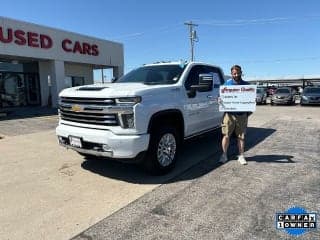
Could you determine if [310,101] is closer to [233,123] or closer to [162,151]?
[233,123]

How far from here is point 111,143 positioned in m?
4.96

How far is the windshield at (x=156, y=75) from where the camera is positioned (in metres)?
6.34

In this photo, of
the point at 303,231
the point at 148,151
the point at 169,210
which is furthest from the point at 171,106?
the point at 303,231

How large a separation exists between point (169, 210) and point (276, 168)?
2.68 m

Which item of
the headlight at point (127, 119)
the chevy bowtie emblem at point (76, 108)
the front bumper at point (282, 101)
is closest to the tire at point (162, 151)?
the headlight at point (127, 119)

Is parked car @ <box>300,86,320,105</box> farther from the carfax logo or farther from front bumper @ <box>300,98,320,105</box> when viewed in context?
the carfax logo

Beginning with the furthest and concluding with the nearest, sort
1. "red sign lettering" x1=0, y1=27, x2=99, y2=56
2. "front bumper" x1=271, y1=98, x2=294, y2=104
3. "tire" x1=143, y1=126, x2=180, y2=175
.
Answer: "front bumper" x1=271, y1=98, x2=294, y2=104 → "red sign lettering" x1=0, y1=27, x2=99, y2=56 → "tire" x1=143, y1=126, x2=180, y2=175

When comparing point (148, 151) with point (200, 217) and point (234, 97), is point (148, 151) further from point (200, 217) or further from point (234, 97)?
point (234, 97)

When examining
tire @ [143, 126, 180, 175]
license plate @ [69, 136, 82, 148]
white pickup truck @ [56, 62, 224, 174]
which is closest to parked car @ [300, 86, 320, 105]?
white pickup truck @ [56, 62, 224, 174]

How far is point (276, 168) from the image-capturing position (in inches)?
234

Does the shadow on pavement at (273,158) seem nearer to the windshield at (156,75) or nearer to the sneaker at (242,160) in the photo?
the sneaker at (242,160)

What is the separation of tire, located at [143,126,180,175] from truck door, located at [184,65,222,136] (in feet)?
2.06

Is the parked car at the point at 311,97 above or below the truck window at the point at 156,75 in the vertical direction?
below

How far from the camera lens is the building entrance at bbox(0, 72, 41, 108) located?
20078mm
